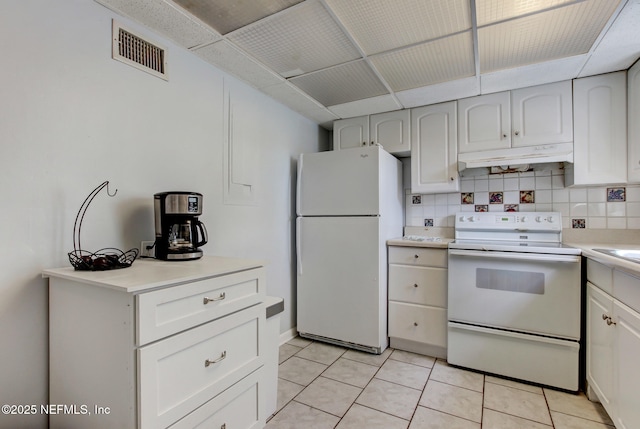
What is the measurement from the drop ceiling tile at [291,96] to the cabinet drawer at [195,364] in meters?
1.70

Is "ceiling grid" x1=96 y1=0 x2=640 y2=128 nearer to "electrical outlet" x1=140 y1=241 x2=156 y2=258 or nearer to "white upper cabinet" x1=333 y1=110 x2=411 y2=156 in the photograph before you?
"white upper cabinet" x1=333 y1=110 x2=411 y2=156

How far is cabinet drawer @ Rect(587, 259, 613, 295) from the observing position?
1.51 m

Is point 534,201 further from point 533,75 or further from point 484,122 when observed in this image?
point 533,75

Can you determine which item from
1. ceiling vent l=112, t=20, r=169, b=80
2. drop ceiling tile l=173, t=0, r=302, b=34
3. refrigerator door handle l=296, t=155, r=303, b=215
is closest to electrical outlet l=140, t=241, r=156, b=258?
ceiling vent l=112, t=20, r=169, b=80

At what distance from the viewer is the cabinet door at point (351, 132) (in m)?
2.94

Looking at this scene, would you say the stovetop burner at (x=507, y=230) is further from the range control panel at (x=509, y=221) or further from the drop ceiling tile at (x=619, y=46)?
the drop ceiling tile at (x=619, y=46)

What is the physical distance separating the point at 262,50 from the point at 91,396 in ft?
6.17

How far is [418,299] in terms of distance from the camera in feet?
7.93

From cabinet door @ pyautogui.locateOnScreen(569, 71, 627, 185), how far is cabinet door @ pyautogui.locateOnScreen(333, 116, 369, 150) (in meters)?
1.60

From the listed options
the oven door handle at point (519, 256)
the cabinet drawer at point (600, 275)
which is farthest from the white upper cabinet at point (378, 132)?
the cabinet drawer at point (600, 275)

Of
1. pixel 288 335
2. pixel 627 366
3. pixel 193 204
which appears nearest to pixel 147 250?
pixel 193 204

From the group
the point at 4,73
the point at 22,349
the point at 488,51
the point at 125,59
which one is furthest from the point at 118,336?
the point at 488,51

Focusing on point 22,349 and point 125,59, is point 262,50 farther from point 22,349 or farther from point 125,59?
point 22,349

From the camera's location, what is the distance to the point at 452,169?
8.40 ft
